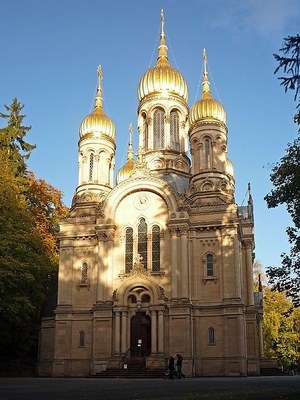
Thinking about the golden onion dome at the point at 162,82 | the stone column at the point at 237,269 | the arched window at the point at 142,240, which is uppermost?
the golden onion dome at the point at 162,82

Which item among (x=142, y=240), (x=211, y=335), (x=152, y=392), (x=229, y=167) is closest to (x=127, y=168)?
(x=229, y=167)

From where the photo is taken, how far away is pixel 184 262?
35000 mm

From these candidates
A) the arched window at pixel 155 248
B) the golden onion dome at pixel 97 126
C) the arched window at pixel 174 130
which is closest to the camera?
the arched window at pixel 155 248

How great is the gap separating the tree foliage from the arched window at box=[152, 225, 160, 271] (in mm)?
7034

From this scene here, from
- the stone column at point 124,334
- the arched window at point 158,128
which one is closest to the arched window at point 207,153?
the arched window at point 158,128

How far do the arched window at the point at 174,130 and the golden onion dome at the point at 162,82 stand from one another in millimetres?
1786

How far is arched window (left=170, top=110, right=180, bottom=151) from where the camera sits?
4509cm

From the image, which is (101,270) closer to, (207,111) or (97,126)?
(97,126)

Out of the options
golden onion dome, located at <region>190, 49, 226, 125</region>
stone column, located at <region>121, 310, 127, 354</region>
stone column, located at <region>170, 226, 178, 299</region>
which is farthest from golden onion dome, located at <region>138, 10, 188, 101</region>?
stone column, located at <region>121, 310, 127, 354</region>

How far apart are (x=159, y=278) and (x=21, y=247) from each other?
30.3 ft

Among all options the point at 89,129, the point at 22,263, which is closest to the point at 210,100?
the point at 89,129

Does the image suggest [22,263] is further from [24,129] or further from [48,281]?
[24,129]

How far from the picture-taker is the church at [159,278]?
Result: 34125 mm

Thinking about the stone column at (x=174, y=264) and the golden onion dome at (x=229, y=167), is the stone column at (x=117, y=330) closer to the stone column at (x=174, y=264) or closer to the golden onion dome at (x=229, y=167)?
the stone column at (x=174, y=264)
